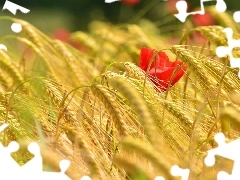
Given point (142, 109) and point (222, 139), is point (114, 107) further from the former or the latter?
point (222, 139)

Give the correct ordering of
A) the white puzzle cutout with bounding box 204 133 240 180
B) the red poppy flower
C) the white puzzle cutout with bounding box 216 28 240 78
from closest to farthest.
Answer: the white puzzle cutout with bounding box 204 133 240 180, the white puzzle cutout with bounding box 216 28 240 78, the red poppy flower

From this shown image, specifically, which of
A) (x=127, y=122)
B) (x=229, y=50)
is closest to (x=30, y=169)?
(x=127, y=122)

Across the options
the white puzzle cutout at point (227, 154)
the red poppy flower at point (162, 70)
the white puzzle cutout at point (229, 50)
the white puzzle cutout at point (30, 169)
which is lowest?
the white puzzle cutout at point (30, 169)

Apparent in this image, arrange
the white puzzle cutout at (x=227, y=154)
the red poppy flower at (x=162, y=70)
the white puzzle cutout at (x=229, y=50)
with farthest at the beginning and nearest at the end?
the red poppy flower at (x=162, y=70), the white puzzle cutout at (x=229, y=50), the white puzzle cutout at (x=227, y=154)

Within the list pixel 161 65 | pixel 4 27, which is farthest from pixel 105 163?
pixel 4 27

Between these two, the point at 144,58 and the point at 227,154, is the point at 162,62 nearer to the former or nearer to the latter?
the point at 144,58

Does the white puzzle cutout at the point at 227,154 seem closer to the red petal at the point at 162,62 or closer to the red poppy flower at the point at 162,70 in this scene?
the red poppy flower at the point at 162,70

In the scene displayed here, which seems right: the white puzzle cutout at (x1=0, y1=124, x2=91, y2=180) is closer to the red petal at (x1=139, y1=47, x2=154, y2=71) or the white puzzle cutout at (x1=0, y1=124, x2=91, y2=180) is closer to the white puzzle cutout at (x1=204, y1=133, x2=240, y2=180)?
the white puzzle cutout at (x1=204, y1=133, x2=240, y2=180)

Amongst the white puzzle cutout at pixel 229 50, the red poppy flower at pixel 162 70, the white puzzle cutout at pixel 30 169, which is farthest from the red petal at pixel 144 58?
the white puzzle cutout at pixel 30 169

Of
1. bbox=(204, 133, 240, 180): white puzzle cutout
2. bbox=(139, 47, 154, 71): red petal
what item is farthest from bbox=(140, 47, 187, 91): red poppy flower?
bbox=(204, 133, 240, 180): white puzzle cutout
